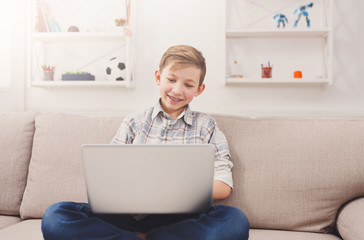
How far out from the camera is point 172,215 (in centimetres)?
87

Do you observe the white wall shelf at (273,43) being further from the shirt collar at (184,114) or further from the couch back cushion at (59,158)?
the couch back cushion at (59,158)

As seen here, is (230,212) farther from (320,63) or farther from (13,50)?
(13,50)

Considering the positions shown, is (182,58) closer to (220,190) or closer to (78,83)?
(220,190)

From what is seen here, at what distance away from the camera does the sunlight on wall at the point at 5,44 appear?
2.02m

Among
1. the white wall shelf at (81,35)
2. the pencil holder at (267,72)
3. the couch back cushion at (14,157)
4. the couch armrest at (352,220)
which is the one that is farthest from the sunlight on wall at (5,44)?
the couch armrest at (352,220)

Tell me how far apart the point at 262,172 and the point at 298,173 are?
128 millimetres

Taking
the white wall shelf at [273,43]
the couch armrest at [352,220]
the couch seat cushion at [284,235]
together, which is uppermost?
the white wall shelf at [273,43]

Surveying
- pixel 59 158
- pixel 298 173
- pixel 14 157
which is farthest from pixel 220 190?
pixel 14 157

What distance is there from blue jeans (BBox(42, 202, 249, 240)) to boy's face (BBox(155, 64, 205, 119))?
0.49 m

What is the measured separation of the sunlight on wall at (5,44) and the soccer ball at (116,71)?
70cm

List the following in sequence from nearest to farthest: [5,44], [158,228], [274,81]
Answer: [158,228]
[274,81]
[5,44]

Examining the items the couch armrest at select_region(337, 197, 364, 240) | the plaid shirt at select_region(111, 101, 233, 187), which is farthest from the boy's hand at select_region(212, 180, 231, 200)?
the couch armrest at select_region(337, 197, 364, 240)

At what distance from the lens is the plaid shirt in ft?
4.17

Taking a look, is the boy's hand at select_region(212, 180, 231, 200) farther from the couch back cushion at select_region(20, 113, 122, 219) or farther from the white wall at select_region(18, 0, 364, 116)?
the white wall at select_region(18, 0, 364, 116)
